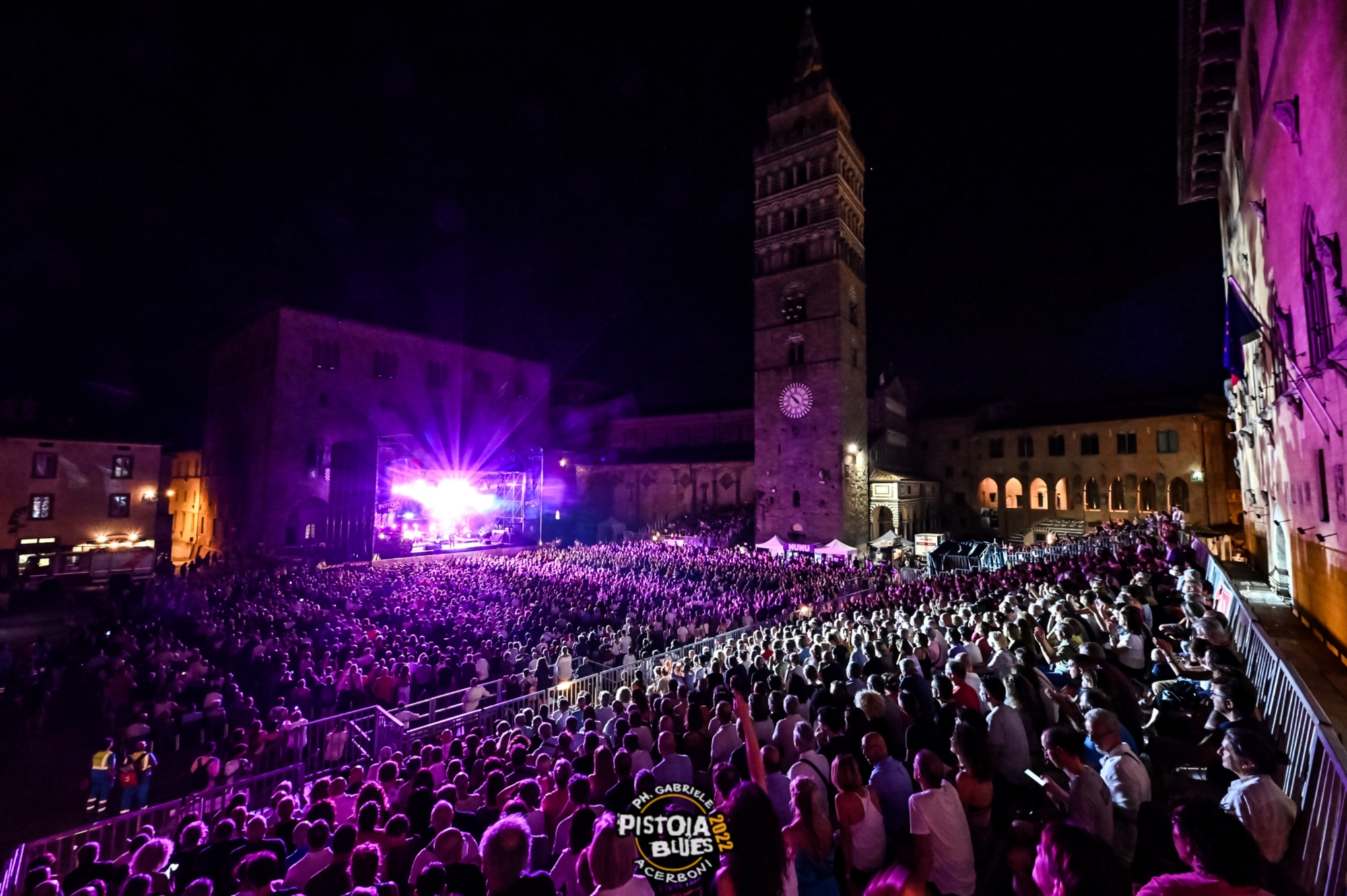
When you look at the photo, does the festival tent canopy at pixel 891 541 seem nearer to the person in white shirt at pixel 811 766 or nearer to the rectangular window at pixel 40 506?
the person in white shirt at pixel 811 766

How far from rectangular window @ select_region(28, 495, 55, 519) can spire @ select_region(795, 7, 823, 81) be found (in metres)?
47.7

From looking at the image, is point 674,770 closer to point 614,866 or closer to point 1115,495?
point 614,866

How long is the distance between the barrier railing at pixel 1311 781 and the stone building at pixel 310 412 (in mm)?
35426

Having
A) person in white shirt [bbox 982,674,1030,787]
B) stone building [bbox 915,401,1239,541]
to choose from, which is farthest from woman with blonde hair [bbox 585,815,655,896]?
stone building [bbox 915,401,1239,541]

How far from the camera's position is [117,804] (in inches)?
333

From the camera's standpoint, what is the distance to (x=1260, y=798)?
313cm

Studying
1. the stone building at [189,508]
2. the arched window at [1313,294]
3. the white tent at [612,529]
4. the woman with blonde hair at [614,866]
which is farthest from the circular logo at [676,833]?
the stone building at [189,508]

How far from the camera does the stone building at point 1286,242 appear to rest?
25.6 feet

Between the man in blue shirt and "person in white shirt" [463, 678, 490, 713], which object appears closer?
the man in blue shirt

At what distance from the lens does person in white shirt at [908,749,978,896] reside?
3.28m

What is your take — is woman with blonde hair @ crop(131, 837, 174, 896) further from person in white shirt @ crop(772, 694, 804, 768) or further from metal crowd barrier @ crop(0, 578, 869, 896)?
person in white shirt @ crop(772, 694, 804, 768)

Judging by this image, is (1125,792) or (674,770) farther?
(674,770)

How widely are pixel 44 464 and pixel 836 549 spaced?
40.6 metres

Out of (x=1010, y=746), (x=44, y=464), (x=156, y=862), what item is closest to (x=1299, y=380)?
(x=1010, y=746)
